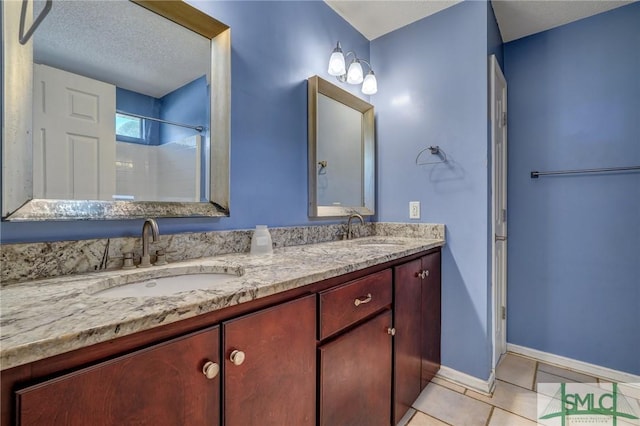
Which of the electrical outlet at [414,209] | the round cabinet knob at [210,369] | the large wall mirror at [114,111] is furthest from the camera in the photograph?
the electrical outlet at [414,209]

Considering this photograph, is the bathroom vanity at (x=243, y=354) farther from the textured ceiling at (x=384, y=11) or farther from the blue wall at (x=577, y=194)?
the textured ceiling at (x=384, y=11)

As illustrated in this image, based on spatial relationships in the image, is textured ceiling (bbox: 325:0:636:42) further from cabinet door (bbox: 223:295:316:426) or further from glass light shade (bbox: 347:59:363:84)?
cabinet door (bbox: 223:295:316:426)

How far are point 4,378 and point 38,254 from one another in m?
0.53

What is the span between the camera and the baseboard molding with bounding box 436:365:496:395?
1.67 m

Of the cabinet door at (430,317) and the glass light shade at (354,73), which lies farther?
the glass light shade at (354,73)

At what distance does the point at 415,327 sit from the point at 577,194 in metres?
1.51

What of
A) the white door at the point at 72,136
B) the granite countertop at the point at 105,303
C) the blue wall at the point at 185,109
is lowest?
the granite countertop at the point at 105,303

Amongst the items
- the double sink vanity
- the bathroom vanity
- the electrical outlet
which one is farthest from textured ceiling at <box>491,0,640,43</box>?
the bathroom vanity

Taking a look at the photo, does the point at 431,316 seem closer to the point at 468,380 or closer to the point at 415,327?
the point at 415,327

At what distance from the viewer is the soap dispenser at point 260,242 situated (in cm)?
127

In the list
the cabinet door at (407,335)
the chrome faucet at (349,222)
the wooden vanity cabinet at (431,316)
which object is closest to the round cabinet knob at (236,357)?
the cabinet door at (407,335)

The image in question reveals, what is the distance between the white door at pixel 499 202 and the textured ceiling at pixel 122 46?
1675mm

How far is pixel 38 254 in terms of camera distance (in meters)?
0.80

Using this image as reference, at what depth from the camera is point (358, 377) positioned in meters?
1.07
